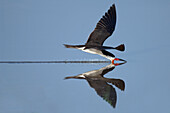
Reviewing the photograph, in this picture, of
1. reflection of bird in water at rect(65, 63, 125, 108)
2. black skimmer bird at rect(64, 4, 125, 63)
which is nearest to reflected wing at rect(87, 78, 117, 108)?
reflection of bird in water at rect(65, 63, 125, 108)

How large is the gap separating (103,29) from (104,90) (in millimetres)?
1068

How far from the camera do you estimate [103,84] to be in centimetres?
414

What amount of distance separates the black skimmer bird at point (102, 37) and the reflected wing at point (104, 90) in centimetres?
74

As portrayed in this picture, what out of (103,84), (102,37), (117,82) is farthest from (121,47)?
(103,84)

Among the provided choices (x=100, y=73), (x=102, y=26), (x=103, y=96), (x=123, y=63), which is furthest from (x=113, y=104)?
(x=102, y=26)

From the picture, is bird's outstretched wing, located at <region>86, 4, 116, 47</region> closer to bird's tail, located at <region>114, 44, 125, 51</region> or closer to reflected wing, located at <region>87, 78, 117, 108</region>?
bird's tail, located at <region>114, 44, 125, 51</region>

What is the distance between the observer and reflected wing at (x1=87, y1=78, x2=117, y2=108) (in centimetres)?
401

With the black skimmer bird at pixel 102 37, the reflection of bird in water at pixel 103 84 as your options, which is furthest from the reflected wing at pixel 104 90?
the black skimmer bird at pixel 102 37

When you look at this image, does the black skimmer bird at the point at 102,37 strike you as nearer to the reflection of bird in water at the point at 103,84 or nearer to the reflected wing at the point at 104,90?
the reflection of bird in water at the point at 103,84

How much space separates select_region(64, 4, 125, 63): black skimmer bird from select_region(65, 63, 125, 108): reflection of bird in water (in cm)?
46

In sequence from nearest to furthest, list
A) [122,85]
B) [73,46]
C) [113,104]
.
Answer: [113,104] → [122,85] → [73,46]

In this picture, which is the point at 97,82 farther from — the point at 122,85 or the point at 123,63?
the point at 123,63

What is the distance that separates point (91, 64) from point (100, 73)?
1.40 ft

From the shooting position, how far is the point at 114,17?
4852 mm
